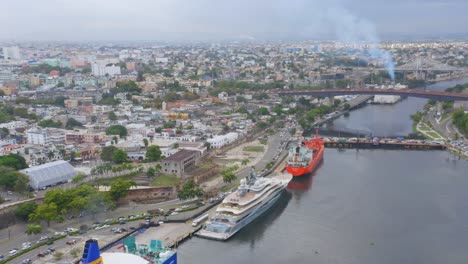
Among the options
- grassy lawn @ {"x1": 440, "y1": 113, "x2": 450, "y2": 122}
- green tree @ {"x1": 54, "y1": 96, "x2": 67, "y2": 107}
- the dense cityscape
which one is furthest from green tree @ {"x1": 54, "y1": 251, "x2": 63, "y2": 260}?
grassy lawn @ {"x1": 440, "y1": 113, "x2": 450, "y2": 122}

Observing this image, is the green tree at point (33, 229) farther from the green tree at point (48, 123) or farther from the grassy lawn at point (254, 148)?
the green tree at point (48, 123)

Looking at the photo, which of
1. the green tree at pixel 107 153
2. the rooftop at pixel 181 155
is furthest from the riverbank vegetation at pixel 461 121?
the green tree at pixel 107 153

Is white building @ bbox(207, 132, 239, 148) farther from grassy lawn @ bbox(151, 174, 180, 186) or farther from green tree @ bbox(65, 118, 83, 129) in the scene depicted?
green tree @ bbox(65, 118, 83, 129)

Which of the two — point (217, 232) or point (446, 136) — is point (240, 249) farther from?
point (446, 136)

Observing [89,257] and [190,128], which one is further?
[190,128]

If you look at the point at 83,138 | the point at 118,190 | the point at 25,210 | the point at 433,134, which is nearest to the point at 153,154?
the point at 118,190

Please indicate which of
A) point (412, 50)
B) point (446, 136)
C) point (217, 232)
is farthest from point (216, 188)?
point (412, 50)
